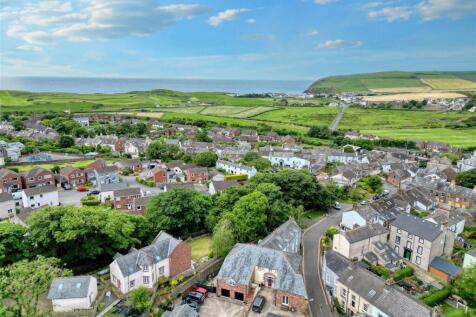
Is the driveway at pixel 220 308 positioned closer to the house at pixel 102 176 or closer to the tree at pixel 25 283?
the tree at pixel 25 283

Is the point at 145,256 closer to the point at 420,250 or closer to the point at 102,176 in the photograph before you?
the point at 420,250

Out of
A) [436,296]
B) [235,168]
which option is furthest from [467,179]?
[235,168]

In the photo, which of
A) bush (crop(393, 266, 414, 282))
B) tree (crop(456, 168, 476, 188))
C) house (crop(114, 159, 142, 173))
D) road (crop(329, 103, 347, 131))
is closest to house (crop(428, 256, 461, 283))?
bush (crop(393, 266, 414, 282))

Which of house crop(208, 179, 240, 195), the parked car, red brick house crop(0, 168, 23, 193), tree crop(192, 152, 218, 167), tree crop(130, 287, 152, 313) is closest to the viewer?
tree crop(130, 287, 152, 313)

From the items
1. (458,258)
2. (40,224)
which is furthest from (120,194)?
(458,258)

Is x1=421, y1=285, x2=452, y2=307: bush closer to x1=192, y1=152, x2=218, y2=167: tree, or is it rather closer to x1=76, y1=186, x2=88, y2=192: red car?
x1=192, y1=152, x2=218, y2=167: tree

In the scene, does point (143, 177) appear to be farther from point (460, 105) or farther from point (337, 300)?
point (460, 105)

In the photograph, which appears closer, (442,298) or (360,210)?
(442,298)

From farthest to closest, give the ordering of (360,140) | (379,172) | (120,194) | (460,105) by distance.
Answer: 1. (460,105)
2. (360,140)
3. (379,172)
4. (120,194)
